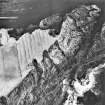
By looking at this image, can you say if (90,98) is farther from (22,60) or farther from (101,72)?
(22,60)

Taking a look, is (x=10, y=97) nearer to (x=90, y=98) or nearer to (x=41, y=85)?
(x=41, y=85)

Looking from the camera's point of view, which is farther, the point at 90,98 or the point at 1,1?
the point at 1,1

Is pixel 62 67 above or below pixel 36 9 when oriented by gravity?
below

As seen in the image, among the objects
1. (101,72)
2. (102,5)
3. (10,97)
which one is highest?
(102,5)

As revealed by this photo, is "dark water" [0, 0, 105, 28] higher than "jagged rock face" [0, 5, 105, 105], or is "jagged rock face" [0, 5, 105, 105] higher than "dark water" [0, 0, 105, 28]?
"dark water" [0, 0, 105, 28]

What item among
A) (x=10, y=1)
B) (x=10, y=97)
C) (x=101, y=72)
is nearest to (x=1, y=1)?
(x=10, y=1)

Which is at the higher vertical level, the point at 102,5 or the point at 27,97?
the point at 102,5

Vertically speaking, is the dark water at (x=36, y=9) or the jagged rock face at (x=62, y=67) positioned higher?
the dark water at (x=36, y=9)

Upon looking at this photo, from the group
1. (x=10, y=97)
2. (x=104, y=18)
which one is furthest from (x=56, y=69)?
(x=104, y=18)
